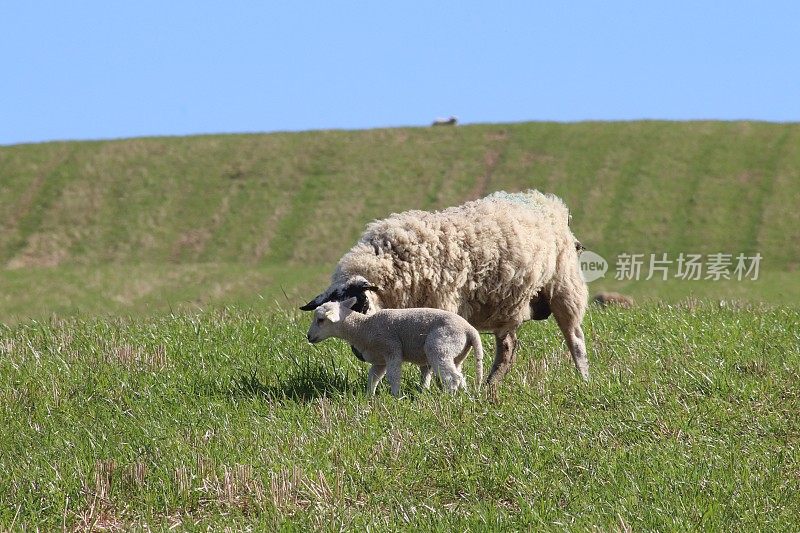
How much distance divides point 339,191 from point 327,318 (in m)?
45.9

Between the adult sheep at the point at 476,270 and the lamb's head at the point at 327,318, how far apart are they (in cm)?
15

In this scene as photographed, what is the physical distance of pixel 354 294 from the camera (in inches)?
314

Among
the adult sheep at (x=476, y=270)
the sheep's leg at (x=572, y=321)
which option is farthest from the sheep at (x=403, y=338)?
the sheep's leg at (x=572, y=321)

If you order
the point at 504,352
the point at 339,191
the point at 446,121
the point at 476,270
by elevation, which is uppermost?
the point at 476,270

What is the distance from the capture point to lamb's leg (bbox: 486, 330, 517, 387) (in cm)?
898

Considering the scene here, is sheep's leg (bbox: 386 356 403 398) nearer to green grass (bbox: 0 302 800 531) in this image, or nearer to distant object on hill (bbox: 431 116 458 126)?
green grass (bbox: 0 302 800 531)

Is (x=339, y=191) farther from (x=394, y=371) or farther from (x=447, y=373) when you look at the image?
(x=447, y=373)

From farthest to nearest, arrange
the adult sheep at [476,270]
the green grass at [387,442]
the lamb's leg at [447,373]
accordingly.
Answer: the adult sheep at [476,270] < the lamb's leg at [447,373] < the green grass at [387,442]

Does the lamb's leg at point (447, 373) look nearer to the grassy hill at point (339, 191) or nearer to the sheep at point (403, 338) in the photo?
the sheep at point (403, 338)

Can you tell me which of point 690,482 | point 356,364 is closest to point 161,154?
point 356,364

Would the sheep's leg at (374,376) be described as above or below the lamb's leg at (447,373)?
below

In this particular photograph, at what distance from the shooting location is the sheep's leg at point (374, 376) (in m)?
7.72

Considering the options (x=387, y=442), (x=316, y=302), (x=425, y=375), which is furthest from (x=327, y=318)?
(x=387, y=442)

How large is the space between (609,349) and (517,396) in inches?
92.7
